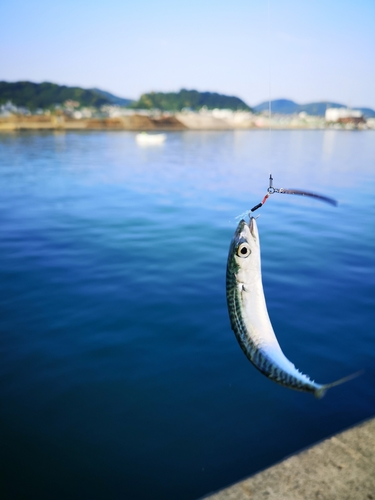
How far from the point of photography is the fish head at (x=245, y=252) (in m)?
2.87

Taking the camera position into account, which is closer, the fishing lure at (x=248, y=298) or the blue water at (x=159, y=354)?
the fishing lure at (x=248, y=298)

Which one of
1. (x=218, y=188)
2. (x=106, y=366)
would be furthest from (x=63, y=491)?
(x=218, y=188)

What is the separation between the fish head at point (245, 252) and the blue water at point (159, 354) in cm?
362

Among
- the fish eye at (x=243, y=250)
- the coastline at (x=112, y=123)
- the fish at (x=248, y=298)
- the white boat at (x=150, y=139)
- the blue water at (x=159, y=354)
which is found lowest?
the blue water at (x=159, y=354)

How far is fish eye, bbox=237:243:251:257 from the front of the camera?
286cm

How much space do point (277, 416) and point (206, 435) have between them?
1.16m

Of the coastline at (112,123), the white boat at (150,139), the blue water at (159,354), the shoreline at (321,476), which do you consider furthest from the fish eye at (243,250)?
the coastline at (112,123)

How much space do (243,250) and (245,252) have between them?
20 mm

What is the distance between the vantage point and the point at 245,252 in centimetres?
287

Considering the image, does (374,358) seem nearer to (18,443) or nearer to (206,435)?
(206,435)

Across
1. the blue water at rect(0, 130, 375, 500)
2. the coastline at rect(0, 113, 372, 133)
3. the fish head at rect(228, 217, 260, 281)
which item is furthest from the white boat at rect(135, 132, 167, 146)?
the fish head at rect(228, 217, 260, 281)

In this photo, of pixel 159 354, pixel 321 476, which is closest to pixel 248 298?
pixel 321 476

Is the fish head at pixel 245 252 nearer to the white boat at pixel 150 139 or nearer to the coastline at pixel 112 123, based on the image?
the white boat at pixel 150 139

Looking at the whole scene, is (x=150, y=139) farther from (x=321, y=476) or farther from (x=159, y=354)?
(x=321, y=476)
